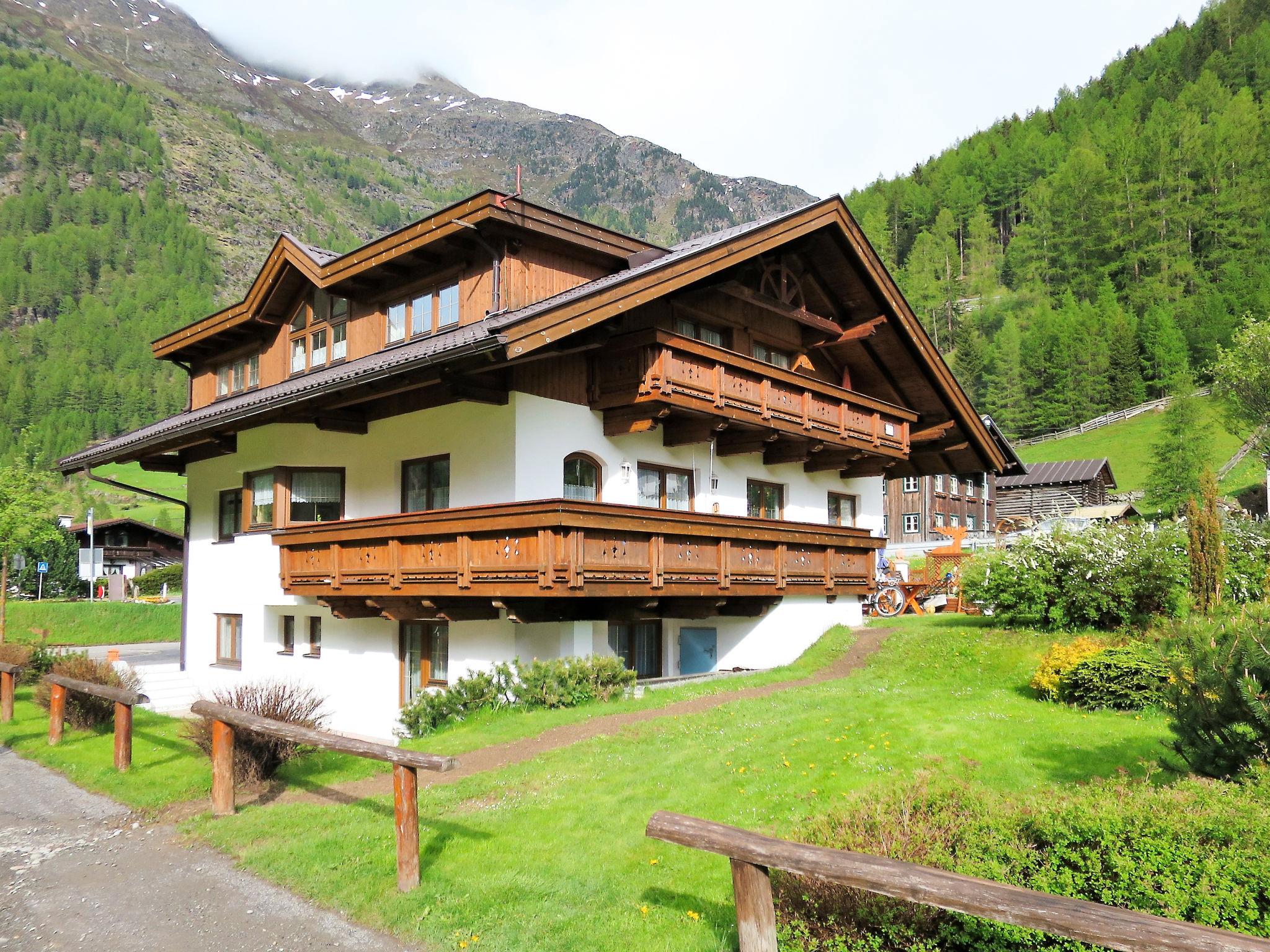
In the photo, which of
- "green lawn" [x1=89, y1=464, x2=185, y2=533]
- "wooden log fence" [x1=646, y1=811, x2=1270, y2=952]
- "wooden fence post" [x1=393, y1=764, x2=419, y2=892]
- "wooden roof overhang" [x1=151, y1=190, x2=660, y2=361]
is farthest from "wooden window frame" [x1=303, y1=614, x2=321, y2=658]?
"green lawn" [x1=89, y1=464, x2=185, y2=533]

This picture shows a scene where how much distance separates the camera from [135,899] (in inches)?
300

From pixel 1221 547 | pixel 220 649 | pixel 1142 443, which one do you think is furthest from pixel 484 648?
pixel 1142 443

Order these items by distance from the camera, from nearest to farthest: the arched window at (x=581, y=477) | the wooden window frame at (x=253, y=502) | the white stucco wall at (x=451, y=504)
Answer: the white stucco wall at (x=451, y=504) < the arched window at (x=581, y=477) < the wooden window frame at (x=253, y=502)

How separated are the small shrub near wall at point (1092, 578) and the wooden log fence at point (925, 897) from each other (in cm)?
1238

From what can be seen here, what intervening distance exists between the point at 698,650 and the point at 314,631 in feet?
27.2

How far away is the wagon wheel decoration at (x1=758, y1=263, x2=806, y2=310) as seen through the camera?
21.0 meters

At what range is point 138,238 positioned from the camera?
7219 inches

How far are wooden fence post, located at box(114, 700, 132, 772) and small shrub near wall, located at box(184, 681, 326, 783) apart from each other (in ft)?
2.26

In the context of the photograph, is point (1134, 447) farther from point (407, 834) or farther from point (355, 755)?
point (407, 834)

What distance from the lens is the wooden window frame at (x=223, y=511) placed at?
22.4 meters

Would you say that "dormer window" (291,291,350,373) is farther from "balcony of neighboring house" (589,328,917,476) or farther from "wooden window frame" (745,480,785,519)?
"wooden window frame" (745,480,785,519)

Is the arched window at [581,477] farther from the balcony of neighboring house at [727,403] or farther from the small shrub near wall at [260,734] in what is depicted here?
the small shrub near wall at [260,734]

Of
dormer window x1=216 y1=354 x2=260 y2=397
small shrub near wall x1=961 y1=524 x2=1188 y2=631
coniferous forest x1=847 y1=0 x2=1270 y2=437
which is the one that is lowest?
small shrub near wall x1=961 y1=524 x2=1188 y2=631

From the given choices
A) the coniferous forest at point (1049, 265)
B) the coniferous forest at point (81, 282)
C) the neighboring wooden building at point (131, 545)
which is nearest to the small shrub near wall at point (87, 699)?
the neighboring wooden building at point (131, 545)
